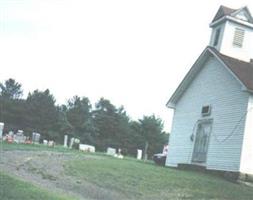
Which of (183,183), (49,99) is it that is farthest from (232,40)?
(49,99)

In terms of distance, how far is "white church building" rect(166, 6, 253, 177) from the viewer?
24.2 meters

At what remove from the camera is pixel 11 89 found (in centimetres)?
10456

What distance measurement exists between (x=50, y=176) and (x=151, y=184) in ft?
11.0

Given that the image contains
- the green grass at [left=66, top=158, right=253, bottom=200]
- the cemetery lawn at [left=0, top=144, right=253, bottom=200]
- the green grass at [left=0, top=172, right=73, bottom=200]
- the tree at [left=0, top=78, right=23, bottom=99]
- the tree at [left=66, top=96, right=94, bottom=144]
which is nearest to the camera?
the green grass at [left=0, top=172, right=73, bottom=200]

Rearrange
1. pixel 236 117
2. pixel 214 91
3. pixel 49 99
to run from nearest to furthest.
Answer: pixel 236 117 < pixel 214 91 < pixel 49 99

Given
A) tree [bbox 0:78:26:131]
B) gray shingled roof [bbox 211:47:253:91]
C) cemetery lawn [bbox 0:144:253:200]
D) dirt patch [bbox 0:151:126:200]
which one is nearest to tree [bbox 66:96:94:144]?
tree [bbox 0:78:26:131]

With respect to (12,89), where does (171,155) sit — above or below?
below

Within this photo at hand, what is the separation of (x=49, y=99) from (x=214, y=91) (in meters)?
65.7

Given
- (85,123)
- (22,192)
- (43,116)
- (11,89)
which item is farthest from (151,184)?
(11,89)

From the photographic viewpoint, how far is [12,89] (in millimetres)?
104750

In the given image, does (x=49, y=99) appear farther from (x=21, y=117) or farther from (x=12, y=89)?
(x=12, y=89)

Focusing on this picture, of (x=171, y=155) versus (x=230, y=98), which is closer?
(x=230, y=98)

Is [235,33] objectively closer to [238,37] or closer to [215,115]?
[238,37]

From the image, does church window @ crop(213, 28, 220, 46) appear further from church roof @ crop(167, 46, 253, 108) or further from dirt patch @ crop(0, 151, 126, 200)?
dirt patch @ crop(0, 151, 126, 200)
